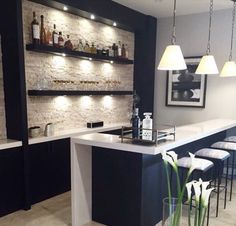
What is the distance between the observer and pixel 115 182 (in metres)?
2.67

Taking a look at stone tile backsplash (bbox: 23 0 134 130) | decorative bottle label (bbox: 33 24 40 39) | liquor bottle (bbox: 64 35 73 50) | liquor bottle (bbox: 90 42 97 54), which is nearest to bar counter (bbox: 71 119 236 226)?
stone tile backsplash (bbox: 23 0 134 130)

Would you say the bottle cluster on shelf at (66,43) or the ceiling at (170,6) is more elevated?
the ceiling at (170,6)

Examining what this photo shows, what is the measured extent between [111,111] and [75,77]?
113cm

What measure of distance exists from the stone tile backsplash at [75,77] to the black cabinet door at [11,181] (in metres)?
0.61

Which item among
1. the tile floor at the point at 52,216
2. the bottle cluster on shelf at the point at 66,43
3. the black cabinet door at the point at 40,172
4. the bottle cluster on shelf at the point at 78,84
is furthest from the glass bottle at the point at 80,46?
the tile floor at the point at 52,216

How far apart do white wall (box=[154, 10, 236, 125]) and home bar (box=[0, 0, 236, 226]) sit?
0.7 inches

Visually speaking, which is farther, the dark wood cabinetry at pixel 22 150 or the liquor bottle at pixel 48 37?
the liquor bottle at pixel 48 37

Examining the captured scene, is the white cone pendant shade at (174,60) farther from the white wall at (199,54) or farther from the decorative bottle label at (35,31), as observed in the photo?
the white wall at (199,54)

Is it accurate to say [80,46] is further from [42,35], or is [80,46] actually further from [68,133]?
[68,133]

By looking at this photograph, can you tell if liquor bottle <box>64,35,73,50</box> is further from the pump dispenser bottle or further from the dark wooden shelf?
the pump dispenser bottle

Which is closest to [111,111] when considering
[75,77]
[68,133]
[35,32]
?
[75,77]

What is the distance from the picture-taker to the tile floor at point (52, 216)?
2.83m

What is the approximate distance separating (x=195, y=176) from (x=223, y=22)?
279 centimetres

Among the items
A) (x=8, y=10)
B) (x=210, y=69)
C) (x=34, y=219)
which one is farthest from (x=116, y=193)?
Result: (x=8, y=10)
